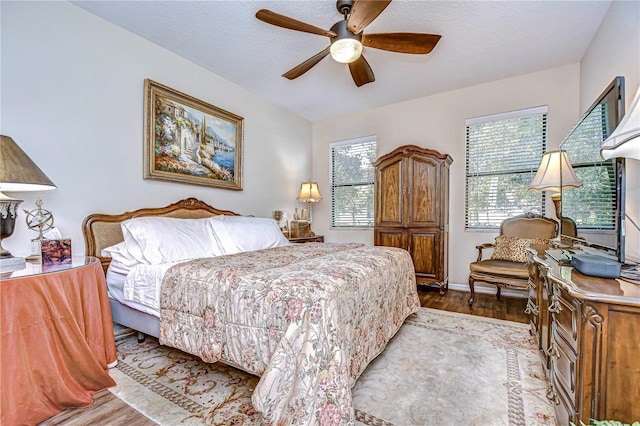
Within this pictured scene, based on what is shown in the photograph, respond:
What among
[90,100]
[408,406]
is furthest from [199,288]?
[90,100]

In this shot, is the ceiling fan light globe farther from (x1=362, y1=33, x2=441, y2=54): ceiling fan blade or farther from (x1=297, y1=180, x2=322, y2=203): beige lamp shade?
(x1=297, y1=180, x2=322, y2=203): beige lamp shade

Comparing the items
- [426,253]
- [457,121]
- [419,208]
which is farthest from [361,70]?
[426,253]

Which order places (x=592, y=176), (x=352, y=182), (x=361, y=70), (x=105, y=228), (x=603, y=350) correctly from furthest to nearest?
(x=352, y=182) < (x=361, y=70) < (x=105, y=228) < (x=592, y=176) < (x=603, y=350)

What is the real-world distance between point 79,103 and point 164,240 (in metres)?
1.39

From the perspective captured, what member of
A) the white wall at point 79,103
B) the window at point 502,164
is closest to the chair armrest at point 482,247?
the window at point 502,164

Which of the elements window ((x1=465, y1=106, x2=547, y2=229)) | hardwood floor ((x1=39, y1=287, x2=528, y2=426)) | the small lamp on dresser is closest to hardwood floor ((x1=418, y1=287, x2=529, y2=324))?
hardwood floor ((x1=39, y1=287, x2=528, y2=426))

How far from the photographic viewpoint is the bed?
126cm

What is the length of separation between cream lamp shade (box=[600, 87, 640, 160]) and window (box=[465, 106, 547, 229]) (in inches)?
103

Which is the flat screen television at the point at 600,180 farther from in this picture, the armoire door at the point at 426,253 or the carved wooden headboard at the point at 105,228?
the carved wooden headboard at the point at 105,228

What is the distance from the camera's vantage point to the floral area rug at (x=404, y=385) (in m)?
1.50

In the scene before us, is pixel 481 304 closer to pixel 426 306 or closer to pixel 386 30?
pixel 426 306

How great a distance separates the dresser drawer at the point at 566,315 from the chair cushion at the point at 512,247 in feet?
6.84

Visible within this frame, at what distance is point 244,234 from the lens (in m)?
2.85

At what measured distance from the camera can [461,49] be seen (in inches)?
117
